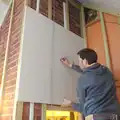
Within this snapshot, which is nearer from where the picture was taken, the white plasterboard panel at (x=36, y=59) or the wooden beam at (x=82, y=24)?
the white plasterboard panel at (x=36, y=59)

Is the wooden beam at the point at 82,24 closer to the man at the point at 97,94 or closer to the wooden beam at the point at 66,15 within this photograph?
the wooden beam at the point at 66,15

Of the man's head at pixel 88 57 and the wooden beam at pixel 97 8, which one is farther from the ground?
the wooden beam at pixel 97 8

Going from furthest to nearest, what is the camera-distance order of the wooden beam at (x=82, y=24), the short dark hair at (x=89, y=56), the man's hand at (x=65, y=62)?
the wooden beam at (x=82, y=24), the man's hand at (x=65, y=62), the short dark hair at (x=89, y=56)

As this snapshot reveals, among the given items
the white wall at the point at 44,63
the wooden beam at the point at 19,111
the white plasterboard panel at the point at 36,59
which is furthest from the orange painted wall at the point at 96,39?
the wooden beam at the point at 19,111

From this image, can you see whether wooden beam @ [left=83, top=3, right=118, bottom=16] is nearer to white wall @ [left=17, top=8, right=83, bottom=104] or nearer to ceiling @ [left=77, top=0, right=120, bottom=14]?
ceiling @ [left=77, top=0, right=120, bottom=14]

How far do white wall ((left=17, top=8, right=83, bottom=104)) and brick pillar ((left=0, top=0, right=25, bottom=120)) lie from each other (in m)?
0.11

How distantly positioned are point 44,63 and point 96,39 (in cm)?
101

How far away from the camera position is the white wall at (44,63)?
73.7 inches

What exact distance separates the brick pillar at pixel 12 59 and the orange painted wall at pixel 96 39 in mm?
1135

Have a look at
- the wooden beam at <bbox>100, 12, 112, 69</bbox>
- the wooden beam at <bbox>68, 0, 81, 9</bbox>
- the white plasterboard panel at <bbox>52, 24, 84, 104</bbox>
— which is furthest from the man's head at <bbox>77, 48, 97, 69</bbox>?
the wooden beam at <bbox>68, 0, 81, 9</bbox>

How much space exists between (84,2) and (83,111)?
6.10 ft

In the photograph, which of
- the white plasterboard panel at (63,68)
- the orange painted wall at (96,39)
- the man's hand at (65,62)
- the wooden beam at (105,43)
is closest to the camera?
the white plasterboard panel at (63,68)

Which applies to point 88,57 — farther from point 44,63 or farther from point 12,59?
point 12,59

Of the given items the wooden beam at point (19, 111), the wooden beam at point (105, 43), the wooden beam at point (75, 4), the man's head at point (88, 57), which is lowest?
the wooden beam at point (19, 111)
